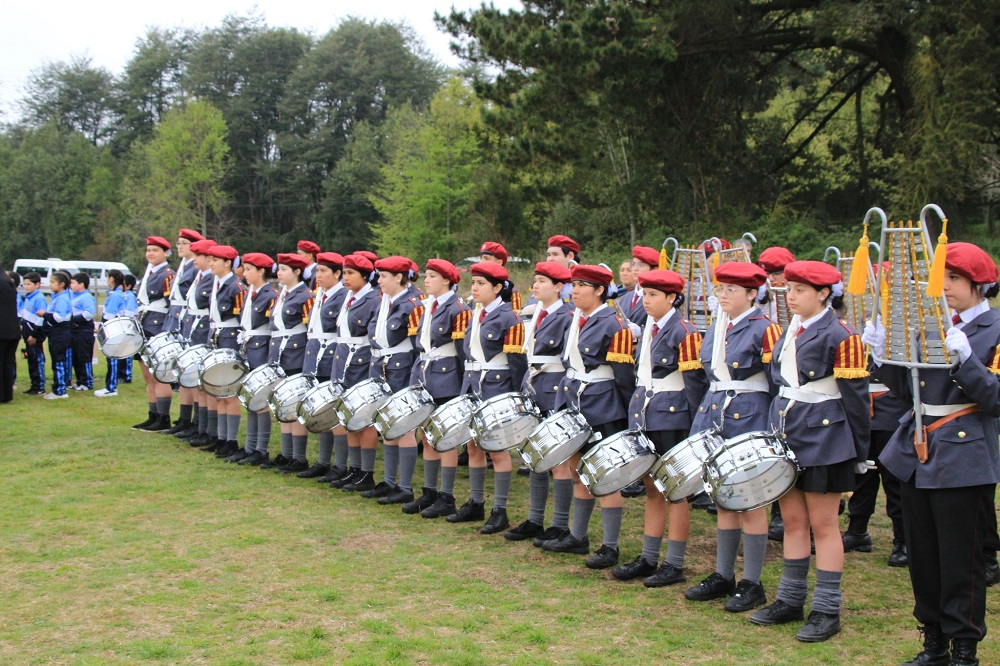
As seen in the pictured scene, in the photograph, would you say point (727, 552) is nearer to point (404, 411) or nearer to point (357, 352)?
point (404, 411)

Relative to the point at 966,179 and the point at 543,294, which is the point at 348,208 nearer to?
the point at 966,179

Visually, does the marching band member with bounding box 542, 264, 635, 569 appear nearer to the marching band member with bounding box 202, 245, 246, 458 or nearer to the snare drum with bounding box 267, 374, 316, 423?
the snare drum with bounding box 267, 374, 316, 423

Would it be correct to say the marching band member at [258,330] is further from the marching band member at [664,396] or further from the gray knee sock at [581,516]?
the marching band member at [664,396]

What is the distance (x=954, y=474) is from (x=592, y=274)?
292 cm

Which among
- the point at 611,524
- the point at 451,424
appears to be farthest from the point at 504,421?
the point at 611,524

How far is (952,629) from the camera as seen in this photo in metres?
4.60

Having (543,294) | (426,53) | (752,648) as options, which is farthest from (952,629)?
(426,53)

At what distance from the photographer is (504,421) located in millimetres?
6980

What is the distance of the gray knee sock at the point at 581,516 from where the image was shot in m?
6.98

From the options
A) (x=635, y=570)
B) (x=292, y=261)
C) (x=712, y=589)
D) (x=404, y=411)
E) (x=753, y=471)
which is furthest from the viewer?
(x=292, y=261)

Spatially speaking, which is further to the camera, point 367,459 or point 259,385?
point 259,385

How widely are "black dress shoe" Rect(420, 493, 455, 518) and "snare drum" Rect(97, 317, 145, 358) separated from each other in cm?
508

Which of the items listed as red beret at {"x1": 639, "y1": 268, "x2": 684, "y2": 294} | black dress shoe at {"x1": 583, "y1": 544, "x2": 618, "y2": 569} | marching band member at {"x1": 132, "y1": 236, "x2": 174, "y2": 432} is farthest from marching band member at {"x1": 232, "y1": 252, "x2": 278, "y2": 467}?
red beret at {"x1": 639, "y1": 268, "x2": 684, "y2": 294}

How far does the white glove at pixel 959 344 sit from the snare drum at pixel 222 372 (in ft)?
24.2
